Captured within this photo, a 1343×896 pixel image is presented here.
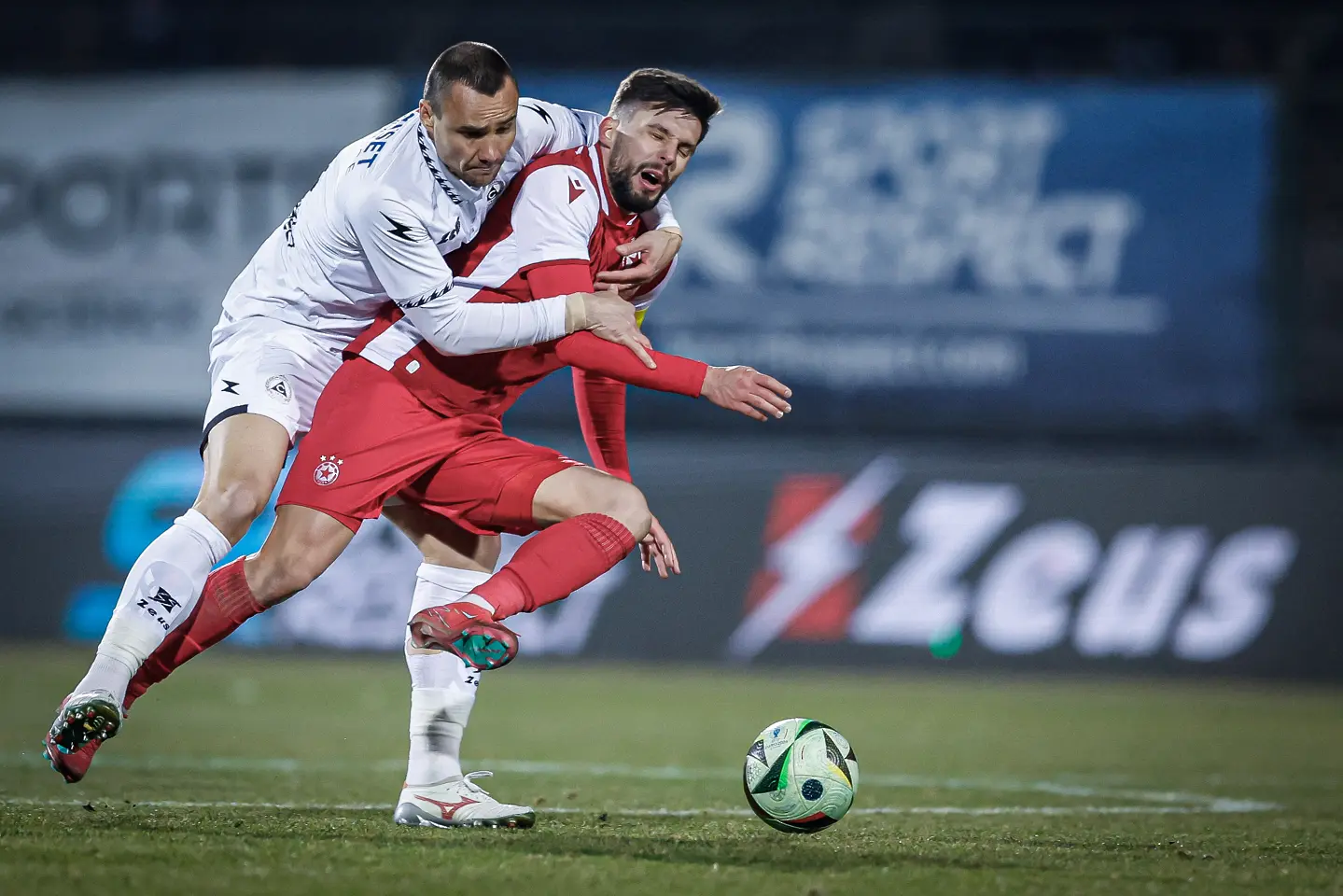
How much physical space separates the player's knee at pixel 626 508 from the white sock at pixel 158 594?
3.57 feet

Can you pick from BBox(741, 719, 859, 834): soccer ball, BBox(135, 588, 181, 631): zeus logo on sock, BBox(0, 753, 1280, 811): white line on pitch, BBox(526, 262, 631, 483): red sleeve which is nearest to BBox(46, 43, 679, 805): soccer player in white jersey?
BBox(135, 588, 181, 631): zeus logo on sock

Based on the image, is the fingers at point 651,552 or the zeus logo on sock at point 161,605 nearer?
the zeus logo on sock at point 161,605

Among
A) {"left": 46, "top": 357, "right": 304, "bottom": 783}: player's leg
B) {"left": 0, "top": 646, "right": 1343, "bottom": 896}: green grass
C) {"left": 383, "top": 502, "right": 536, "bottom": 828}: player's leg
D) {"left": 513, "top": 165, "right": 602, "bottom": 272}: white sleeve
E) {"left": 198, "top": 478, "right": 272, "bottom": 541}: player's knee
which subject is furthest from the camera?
{"left": 513, "top": 165, "right": 602, "bottom": 272}: white sleeve

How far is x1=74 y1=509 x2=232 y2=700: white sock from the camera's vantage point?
423 cm

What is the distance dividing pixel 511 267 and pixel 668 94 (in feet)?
2.28

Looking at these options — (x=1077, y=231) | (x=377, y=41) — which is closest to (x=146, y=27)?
(x=377, y=41)

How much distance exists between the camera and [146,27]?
1326 centimetres

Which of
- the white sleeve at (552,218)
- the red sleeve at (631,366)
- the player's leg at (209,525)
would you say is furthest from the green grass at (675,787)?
Answer: the white sleeve at (552,218)

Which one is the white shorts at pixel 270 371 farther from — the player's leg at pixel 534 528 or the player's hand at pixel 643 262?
the player's hand at pixel 643 262

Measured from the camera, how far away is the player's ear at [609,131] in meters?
4.80

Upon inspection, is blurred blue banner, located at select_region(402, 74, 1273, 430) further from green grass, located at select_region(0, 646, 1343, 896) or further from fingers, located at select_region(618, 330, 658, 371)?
fingers, located at select_region(618, 330, 658, 371)

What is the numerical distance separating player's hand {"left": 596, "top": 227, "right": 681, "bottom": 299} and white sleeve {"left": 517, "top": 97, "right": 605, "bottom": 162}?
1.16 feet

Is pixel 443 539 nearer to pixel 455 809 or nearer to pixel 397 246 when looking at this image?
pixel 455 809

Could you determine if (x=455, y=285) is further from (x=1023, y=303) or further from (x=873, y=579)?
(x=1023, y=303)
